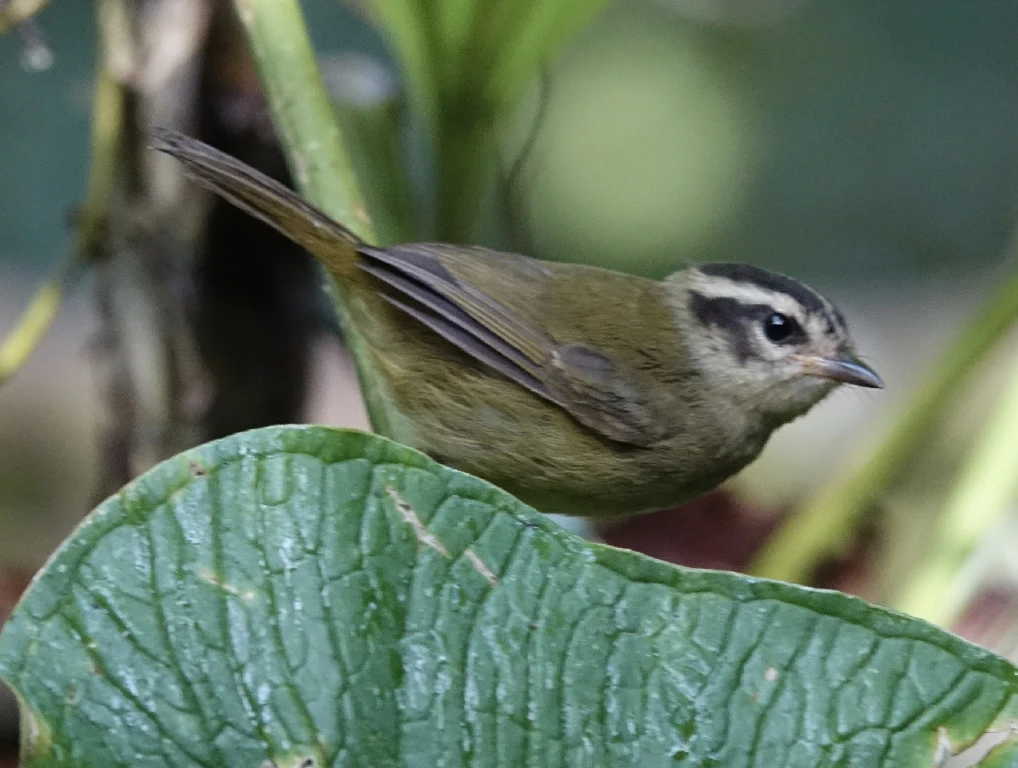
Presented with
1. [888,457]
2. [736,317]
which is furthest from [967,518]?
[736,317]

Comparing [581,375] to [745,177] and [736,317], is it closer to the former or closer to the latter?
[736,317]

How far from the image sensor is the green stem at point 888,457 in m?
1.61

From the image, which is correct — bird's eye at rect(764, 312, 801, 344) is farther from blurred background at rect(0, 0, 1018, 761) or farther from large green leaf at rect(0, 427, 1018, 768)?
blurred background at rect(0, 0, 1018, 761)

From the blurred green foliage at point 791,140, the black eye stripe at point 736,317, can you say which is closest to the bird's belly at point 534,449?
the black eye stripe at point 736,317

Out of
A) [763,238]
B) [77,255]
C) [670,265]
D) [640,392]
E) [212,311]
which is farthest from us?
[763,238]

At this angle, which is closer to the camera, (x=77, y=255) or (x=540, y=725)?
(x=540, y=725)

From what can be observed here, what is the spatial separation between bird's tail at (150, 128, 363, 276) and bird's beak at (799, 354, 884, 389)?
23.4 inches

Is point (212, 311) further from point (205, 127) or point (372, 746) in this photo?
point (372, 746)

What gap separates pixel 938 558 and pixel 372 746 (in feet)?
3.07

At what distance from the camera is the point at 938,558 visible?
59.0 inches

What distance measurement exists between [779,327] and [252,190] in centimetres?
68

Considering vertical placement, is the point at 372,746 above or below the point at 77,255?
below

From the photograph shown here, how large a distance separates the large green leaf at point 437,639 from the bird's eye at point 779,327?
0.58 metres

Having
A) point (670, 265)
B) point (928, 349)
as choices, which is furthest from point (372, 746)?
point (928, 349)
